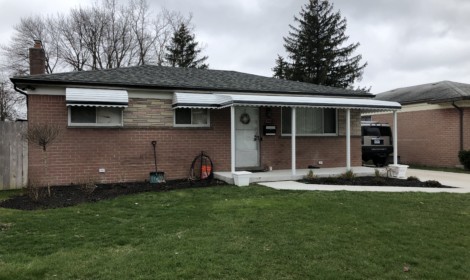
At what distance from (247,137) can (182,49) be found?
82.4 feet

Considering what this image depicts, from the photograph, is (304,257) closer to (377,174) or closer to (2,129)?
(377,174)

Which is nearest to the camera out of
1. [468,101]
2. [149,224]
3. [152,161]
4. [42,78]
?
[149,224]

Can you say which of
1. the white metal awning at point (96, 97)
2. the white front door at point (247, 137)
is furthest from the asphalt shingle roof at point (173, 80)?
the white front door at point (247, 137)

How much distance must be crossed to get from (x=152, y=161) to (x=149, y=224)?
5324 mm

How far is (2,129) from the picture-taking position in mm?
10211

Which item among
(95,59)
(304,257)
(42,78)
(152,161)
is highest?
(95,59)

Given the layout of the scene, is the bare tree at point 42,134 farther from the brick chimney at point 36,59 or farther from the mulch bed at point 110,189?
the brick chimney at point 36,59

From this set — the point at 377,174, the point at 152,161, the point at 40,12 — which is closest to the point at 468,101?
the point at 377,174

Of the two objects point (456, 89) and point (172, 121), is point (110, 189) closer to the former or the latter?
point (172, 121)

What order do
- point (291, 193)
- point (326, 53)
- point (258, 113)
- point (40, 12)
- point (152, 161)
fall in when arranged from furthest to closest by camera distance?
1. point (326, 53)
2. point (40, 12)
3. point (258, 113)
4. point (152, 161)
5. point (291, 193)

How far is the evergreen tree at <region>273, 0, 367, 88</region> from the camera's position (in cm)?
3319

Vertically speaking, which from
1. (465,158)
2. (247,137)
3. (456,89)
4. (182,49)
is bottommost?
(465,158)

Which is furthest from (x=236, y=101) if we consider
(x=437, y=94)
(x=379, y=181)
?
(x=437, y=94)

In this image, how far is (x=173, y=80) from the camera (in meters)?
12.0
